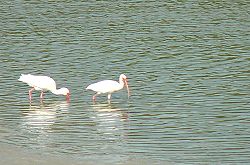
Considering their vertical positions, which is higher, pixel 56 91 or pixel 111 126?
pixel 56 91

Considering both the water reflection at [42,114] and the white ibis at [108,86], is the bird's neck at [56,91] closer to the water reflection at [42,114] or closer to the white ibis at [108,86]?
the water reflection at [42,114]

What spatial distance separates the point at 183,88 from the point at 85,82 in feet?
8.90

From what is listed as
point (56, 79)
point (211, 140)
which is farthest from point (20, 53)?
point (211, 140)

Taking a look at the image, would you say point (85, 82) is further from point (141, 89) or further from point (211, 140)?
point (211, 140)

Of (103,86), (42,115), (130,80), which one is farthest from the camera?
(130,80)

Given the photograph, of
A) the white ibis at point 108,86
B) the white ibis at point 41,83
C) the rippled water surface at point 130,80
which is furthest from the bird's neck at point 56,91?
the white ibis at point 108,86

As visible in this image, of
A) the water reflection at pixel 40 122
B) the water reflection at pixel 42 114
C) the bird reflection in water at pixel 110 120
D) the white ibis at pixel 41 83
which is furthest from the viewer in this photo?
the white ibis at pixel 41 83

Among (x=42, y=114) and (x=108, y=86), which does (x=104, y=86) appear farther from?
(x=42, y=114)

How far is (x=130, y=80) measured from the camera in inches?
935

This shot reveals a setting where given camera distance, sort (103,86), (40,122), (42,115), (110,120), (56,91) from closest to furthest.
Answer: (40,122)
(110,120)
(42,115)
(103,86)
(56,91)

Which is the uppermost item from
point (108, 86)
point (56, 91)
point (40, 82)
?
point (40, 82)

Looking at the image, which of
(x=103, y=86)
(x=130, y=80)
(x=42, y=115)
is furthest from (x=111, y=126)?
(x=130, y=80)

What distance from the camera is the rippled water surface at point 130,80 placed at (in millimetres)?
15998

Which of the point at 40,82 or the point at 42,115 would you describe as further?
the point at 40,82
